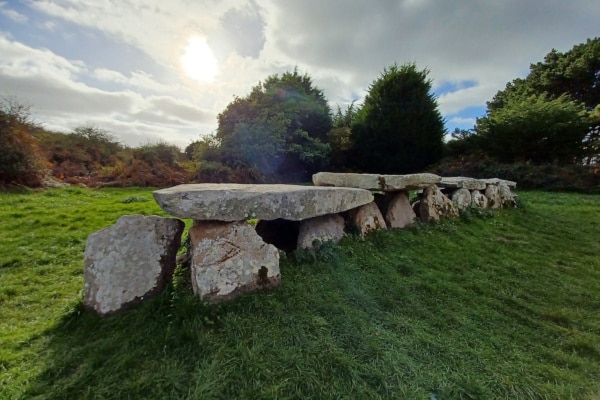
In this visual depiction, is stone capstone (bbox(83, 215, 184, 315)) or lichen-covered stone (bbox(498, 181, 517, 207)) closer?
stone capstone (bbox(83, 215, 184, 315))

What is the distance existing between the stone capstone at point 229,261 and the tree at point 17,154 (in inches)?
381

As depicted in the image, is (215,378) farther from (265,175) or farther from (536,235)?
(265,175)

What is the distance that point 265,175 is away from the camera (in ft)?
44.0

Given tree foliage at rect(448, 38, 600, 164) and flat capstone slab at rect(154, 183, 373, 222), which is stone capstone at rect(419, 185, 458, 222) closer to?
flat capstone slab at rect(154, 183, 373, 222)

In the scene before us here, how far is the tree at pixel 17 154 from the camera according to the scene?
9.11 metres

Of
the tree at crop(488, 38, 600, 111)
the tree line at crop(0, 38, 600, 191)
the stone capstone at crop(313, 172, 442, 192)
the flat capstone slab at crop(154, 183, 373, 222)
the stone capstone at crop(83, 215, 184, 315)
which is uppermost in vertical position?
the tree at crop(488, 38, 600, 111)

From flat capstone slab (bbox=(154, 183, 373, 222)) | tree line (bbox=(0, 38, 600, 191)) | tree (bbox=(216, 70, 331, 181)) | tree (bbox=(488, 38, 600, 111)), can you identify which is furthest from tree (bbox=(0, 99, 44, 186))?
tree (bbox=(488, 38, 600, 111))

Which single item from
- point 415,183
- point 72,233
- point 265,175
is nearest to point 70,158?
point 265,175

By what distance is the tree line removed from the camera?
12984 mm

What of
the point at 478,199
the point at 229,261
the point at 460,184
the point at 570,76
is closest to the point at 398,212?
the point at 460,184

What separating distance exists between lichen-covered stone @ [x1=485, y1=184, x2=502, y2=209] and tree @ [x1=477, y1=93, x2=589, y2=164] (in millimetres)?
8089

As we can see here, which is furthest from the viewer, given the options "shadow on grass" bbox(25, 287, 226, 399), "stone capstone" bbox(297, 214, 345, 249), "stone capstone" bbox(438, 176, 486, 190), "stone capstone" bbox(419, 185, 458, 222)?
"stone capstone" bbox(438, 176, 486, 190)

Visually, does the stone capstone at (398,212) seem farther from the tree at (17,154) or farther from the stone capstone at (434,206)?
the tree at (17,154)

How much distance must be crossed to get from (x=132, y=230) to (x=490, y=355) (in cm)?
341
